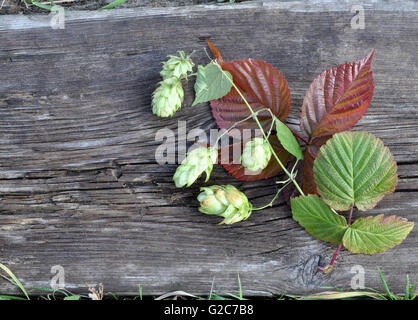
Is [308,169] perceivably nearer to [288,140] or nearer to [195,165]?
[288,140]

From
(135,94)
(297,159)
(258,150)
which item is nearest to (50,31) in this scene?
(135,94)

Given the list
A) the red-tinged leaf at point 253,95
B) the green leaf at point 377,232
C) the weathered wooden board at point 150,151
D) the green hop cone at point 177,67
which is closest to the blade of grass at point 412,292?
the weathered wooden board at point 150,151

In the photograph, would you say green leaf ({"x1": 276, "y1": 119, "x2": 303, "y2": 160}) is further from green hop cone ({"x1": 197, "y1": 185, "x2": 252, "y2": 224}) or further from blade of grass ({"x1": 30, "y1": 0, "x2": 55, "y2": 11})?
blade of grass ({"x1": 30, "y1": 0, "x2": 55, "y2": 11})

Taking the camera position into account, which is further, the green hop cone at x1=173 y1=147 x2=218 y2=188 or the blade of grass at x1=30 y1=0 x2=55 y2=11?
the blade of grass at x1=30 y1=0 x2=55 y2=11

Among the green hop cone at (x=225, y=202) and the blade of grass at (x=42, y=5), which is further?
the blade of grass at (x=42, y=5)

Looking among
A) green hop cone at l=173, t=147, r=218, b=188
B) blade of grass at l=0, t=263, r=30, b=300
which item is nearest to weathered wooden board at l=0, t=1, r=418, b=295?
blade of grass at l=0, t=263, r=30, b=300

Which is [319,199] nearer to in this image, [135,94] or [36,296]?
[135,94]

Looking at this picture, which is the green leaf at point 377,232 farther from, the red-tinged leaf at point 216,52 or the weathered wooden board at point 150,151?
the red-tinged leaf at point 216,52
